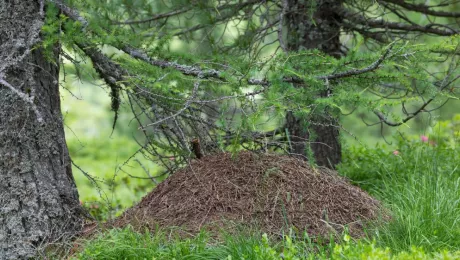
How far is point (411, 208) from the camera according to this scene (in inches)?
187

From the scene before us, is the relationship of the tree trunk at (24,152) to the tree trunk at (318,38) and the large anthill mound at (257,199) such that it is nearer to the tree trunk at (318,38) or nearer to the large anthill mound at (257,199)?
the large anthill mound at (257,199)

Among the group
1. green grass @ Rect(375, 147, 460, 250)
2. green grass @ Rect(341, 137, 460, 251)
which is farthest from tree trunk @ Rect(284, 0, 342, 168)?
green grass @ Rect(375, 147, 460, 250)

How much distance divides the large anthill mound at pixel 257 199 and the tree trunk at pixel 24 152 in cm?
59

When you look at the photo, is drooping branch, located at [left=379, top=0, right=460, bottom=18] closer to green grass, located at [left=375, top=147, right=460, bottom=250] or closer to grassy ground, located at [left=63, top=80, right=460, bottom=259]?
grassy ground, located at [left=63, top=80, right=460, bottom=259]

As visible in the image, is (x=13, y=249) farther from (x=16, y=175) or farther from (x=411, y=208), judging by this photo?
(x=411, y=208)

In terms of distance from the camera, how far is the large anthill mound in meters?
4.48

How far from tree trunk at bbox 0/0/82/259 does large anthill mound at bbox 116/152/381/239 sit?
59cm

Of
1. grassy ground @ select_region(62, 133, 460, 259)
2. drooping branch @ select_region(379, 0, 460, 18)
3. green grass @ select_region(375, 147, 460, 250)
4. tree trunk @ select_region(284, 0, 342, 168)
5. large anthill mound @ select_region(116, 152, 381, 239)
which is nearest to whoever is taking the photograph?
grassy ground @ select_region(62, 133, 460, 259)

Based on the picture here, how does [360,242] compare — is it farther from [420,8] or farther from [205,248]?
[420,8]

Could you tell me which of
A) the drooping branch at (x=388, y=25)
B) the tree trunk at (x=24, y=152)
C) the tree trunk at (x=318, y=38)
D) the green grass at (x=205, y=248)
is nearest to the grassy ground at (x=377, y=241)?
the green grass at (x=205, y=248)

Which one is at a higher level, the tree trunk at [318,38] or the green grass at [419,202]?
the tree trunk at [318,38]

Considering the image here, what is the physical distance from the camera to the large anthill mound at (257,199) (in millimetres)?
4484

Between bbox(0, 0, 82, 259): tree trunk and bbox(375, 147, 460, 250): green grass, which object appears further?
bbox(0, 0, 82, 259): tree trunk

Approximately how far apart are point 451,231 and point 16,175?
3144 millimetres
